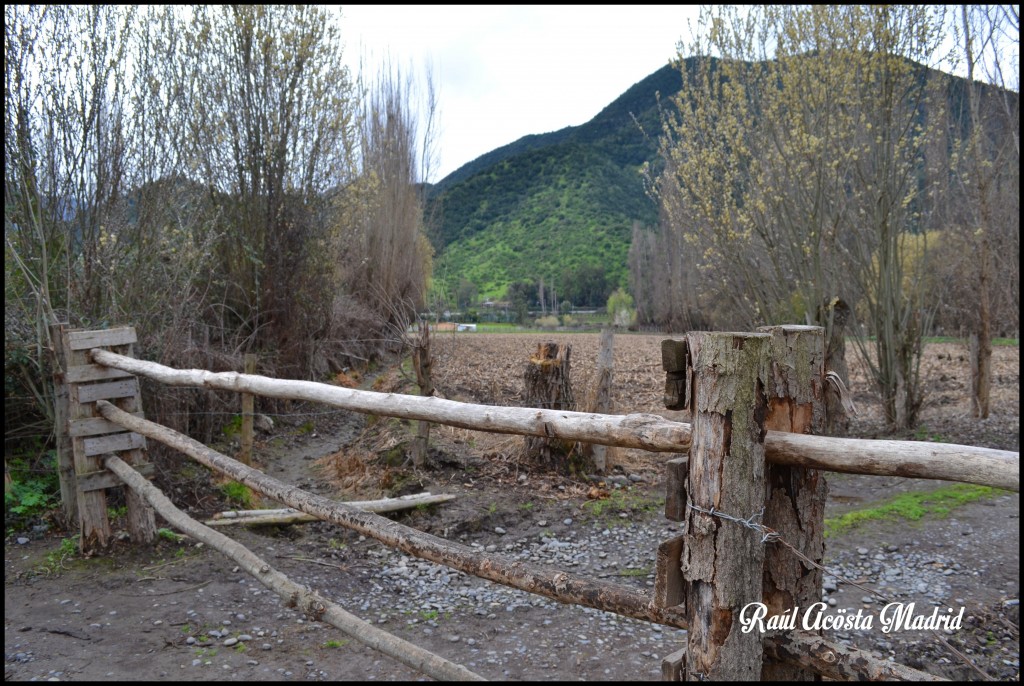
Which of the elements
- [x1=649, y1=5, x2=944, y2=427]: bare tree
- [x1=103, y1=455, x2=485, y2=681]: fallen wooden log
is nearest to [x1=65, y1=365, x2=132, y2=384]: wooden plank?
[x1=103, y1=455, x2=485, y2=681]: fallen wooden log

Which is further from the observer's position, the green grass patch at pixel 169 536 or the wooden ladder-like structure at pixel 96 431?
the green grass patch at pixel 169 536

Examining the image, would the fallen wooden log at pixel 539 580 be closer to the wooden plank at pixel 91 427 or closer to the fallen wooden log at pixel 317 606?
the fallen wooden log at pixel 317 606

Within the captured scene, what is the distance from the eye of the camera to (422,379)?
6836 millimetres

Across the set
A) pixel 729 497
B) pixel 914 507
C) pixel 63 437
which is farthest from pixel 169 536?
pixel 914 507

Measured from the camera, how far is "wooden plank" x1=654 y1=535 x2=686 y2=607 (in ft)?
6.06

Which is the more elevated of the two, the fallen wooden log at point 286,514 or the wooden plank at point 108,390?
the wooden plank at point 108,390

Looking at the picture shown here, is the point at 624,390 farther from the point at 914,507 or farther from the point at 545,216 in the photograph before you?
the point at 545,216

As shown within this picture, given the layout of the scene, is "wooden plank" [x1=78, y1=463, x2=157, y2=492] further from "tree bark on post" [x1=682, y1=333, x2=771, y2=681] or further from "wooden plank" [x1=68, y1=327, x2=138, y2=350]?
"tree bark on post" [x1=682, y1=333, x2=771, y2=681]

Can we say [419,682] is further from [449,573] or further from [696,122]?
[696,122]

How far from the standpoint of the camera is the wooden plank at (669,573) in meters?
1.85

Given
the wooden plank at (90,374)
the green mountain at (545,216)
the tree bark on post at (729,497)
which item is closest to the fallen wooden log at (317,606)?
the wooden plank at (90,374)

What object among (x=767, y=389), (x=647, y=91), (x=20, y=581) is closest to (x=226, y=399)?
(x=20, y=581)

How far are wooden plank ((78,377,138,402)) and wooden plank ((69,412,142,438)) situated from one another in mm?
142

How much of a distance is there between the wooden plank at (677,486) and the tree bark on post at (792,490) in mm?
225
